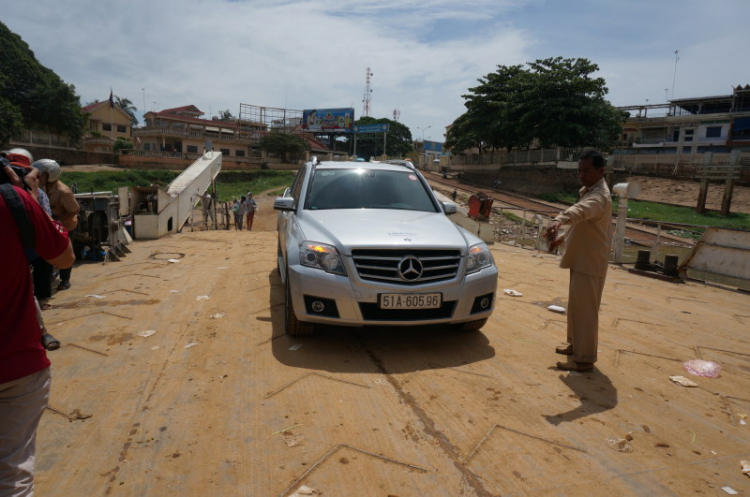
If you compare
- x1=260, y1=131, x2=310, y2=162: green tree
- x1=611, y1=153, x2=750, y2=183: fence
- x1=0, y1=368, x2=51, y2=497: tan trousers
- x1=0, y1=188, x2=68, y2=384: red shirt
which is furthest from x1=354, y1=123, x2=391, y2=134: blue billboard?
x1=0, y1=368, x2=51, y2=497: tan trousers

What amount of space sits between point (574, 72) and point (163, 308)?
3927 cm

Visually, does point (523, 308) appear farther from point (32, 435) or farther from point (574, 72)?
point (574, 72)

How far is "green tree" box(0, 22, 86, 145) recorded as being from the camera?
147 feet

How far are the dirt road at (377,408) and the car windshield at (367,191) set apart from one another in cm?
137

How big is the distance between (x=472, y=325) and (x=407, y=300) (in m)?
0.98

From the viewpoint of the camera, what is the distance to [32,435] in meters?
1.74

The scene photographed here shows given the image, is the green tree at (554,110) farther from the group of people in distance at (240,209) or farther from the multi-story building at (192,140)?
the multi-story building at (192,140)

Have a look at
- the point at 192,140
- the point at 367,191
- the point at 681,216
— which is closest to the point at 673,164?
the point at 681,216

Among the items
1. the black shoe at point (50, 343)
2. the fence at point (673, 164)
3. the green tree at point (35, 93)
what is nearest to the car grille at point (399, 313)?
the black shoe at point (50, 343)

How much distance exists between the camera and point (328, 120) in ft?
254

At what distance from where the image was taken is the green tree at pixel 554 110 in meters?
34.5

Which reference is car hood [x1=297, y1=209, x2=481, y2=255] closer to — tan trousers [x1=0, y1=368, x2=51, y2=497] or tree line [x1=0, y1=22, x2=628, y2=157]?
tan trousers [x1=0, y1=368, x2=51, y2=497]

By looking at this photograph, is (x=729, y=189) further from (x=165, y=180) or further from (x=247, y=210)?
(x=165, y=180)

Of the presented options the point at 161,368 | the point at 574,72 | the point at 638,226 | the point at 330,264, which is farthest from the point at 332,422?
the point at 574,72
